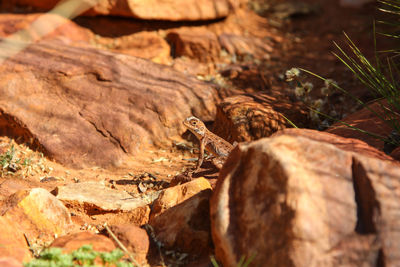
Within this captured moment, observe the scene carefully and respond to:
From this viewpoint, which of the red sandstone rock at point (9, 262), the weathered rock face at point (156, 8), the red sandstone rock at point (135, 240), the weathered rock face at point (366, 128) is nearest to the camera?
the red sandstone rock at point (9, 262)

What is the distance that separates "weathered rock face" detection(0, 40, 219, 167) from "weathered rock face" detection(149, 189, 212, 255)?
6.49ft

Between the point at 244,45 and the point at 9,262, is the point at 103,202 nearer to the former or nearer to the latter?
the point at 9,262

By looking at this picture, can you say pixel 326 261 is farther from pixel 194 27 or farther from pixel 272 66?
pixel 194 27

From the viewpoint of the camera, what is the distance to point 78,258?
10.6 feet

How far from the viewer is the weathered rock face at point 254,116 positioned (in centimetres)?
563

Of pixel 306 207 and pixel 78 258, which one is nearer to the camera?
pixel 306 207

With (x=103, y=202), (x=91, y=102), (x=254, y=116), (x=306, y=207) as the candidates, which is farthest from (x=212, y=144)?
(x=306, y=207)

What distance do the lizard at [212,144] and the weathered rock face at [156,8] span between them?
3.70 m

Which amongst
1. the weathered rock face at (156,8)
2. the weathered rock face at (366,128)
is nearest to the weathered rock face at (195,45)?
the weathered rock face at (156,8)

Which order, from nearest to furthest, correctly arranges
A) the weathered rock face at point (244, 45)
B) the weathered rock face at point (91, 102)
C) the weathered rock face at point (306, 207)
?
the weathered rock face at point (306, 207)
the weathered rock face at point (91, 102)
the weathered rock face at point (244, 45)

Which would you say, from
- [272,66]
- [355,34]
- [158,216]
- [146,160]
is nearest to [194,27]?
[272,66]

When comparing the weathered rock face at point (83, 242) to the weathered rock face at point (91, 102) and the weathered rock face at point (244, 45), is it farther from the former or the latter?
the weathered rock face at point (244, 45)

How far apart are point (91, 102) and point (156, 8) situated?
3.15m

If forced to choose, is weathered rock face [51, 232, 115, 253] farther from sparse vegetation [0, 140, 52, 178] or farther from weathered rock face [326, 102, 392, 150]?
weathered rock face [326, 102, 392, 150]
